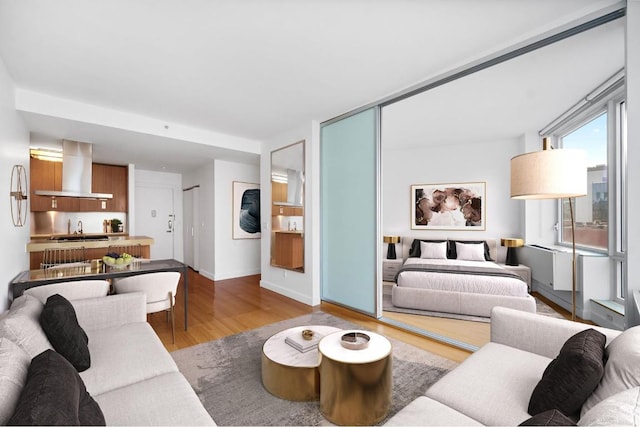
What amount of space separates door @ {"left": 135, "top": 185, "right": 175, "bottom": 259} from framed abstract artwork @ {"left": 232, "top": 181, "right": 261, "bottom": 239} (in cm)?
226

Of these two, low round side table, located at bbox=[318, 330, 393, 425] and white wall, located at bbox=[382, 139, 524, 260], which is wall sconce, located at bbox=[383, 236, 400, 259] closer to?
white wall, located at bbox=[382, 139, 524, 260]

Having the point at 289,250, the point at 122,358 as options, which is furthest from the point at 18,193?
the point at 289,250

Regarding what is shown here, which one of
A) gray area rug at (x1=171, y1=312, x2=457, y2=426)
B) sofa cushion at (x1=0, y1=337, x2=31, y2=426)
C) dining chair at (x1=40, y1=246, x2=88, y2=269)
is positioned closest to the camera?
sofa cushion at (x1=0, y1=337, x2=31, y2=426)

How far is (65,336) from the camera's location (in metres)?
1.64

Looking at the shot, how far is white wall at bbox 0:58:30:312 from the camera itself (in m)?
2.46

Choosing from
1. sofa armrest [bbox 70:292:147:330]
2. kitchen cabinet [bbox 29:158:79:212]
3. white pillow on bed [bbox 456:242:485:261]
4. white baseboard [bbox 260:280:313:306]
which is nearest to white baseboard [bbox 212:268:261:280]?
white baseboard [bbox 260:280:313:306]

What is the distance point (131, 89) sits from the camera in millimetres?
3119

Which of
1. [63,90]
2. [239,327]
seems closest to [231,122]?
[63,90]

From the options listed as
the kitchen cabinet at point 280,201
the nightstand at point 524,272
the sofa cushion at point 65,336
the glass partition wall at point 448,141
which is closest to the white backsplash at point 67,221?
the kitchen cabinet at point 280,201

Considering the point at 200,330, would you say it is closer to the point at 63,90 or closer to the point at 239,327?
the point at 239,327

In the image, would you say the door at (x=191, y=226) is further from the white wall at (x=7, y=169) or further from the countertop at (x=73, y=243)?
the white wall at (x=7, y=169)

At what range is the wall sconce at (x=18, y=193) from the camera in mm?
2842

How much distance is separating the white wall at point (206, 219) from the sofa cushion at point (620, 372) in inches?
219

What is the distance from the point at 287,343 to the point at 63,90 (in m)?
3.57
